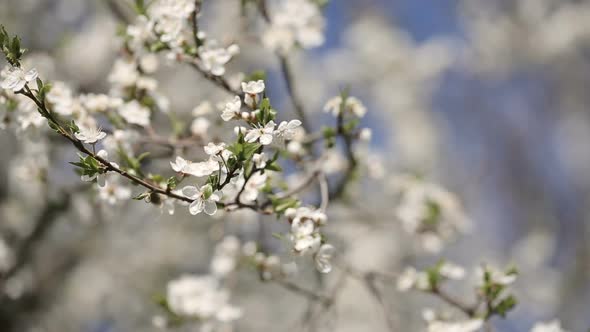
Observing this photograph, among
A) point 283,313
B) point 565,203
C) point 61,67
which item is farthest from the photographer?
point 565,203

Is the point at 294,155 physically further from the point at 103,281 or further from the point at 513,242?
the point at 513,242

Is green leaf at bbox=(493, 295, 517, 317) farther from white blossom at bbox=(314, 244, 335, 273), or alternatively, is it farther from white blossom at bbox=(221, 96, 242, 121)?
white blossom at bbox=(221, 96, 242, 121)

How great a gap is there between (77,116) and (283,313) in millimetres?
3048

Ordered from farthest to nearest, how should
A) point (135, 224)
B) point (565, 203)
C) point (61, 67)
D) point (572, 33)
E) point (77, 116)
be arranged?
point (565, 203)
point (572, 33)
point (135, 224)
point (61, 67)
point (77, 116)

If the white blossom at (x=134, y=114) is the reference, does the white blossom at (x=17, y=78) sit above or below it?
below

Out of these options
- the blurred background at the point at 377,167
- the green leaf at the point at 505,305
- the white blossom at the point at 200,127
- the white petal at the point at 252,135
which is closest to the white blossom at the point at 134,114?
the white blossom at the point at 200,127

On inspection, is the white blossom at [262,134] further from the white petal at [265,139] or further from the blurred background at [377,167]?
the blurred background at [377,167]

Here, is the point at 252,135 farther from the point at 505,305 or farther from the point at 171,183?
the point at 505,305

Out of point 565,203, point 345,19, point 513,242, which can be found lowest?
point 513,242

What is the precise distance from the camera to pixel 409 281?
1512mm

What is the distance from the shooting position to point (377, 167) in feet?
5.84

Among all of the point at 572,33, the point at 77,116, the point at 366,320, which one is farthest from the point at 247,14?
the point at 572,33

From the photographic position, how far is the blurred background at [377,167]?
2236 millimetres

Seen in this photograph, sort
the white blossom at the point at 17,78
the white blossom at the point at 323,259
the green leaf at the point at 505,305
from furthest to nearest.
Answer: the green leaf at the point at 505,305, the white blossom at the point at 323,259, the white blossom at the point at 17,78
